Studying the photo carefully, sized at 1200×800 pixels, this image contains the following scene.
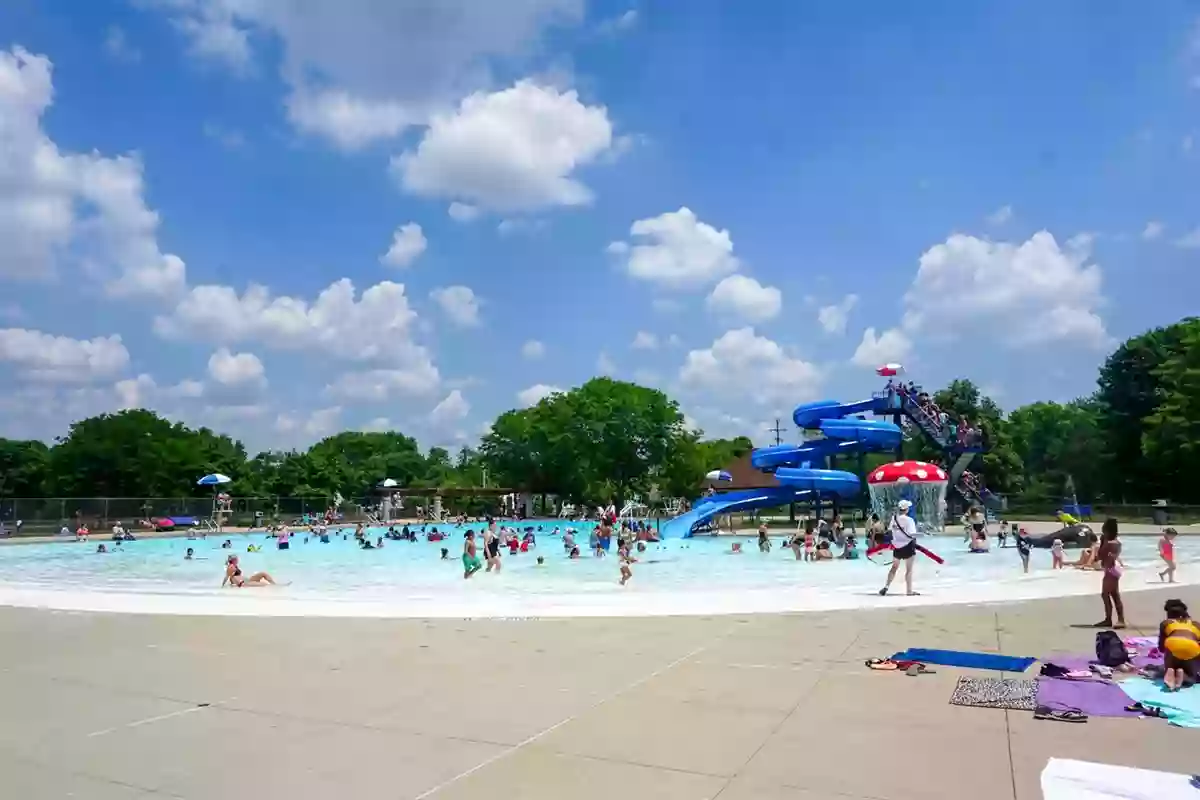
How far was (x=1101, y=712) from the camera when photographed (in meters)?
6.91

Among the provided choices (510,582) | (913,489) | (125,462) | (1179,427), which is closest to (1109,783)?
(510,582)

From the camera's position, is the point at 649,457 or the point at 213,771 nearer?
the point at 213,771

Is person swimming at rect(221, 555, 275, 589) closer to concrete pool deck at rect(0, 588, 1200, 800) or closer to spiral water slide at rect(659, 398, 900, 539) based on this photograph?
concrete pool deck at rect(0, 588, 1200, 800)

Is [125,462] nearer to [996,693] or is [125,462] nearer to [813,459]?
[813,459]

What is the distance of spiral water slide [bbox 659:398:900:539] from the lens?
4347 cm

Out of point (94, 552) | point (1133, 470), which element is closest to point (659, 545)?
point (94, 552)

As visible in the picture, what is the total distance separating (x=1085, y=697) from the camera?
739 cm

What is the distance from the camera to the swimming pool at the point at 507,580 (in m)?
14.3

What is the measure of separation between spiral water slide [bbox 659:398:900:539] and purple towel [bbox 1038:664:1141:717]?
118 feet

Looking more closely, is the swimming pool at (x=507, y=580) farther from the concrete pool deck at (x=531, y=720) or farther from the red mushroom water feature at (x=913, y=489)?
the concrete pool deck at (x=531, y=720)

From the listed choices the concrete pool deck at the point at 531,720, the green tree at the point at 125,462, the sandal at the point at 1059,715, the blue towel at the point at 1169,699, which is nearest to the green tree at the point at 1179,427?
the concrete pool deck at the point at 531,720

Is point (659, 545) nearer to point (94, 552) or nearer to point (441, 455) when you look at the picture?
point (94, 552)

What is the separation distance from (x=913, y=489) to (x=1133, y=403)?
3849 centimetres

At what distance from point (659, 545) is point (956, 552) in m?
14.0
